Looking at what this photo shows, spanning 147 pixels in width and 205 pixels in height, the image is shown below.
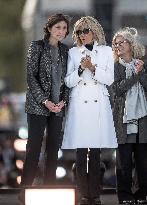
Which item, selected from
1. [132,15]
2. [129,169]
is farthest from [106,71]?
[132,15]

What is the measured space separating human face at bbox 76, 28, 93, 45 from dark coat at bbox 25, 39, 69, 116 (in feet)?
0.83

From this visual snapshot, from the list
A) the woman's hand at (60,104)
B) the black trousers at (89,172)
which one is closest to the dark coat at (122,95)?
the black trousers at (89,172)

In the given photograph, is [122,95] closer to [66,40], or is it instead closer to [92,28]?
[92,28]

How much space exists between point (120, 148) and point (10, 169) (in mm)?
11599

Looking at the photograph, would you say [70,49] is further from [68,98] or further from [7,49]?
[7,49]

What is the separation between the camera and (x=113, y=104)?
11.1m

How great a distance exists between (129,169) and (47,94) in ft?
3.85

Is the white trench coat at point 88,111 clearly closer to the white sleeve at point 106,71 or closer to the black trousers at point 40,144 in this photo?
the white sleeve at point 106,71

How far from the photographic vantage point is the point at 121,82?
1096 cm

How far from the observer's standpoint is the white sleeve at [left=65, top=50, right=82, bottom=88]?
10562 mm

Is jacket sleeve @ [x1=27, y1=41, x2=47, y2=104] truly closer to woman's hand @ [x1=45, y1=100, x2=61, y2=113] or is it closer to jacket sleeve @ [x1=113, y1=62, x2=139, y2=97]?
woman's hand @ [x1=45, y1=100, x2=61, y2=113]

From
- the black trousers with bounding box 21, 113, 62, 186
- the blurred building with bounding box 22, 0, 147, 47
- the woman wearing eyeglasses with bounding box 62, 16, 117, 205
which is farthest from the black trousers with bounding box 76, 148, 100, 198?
the blurred building with bounding box 22, 0, 147, 47

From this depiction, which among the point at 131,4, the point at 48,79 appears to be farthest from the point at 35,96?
the point at 131,4

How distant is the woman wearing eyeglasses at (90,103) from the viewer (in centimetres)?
1067
